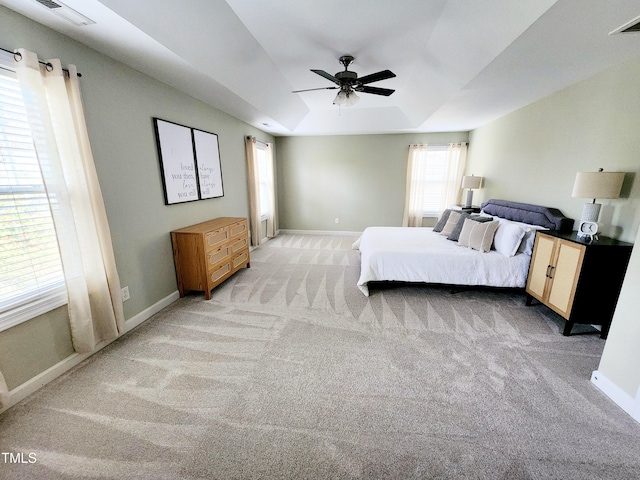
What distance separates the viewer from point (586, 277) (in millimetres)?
2143

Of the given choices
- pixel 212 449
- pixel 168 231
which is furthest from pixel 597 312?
pixel 168 231

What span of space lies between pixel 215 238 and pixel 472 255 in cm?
310

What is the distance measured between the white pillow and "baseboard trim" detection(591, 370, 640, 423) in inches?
56.8

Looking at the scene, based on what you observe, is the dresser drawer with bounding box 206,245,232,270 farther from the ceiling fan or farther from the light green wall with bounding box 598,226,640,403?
the light green wall with bounding box 598,226,640,403

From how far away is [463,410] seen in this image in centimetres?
155

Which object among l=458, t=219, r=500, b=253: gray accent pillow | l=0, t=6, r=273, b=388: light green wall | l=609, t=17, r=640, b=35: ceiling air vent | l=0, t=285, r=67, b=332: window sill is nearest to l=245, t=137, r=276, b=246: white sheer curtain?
l=0, t=6, r=273, b=388: light green wall

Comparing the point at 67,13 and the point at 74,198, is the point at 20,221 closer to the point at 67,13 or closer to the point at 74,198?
the point at 74,198

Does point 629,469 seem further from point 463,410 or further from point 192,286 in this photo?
point 192,286

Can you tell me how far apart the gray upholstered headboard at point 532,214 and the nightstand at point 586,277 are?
1.29 feet

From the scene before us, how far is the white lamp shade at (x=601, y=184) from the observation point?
2102 millimetres

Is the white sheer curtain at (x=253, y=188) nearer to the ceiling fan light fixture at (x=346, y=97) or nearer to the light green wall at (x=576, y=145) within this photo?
the ceiling fan light fixture at (x=346, y=97)

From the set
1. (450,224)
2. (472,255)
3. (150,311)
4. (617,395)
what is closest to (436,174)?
(450,224)

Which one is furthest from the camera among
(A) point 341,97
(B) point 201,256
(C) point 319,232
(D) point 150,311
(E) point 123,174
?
(C) point 319,232

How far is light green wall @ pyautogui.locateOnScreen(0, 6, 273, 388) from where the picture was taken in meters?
1.64
